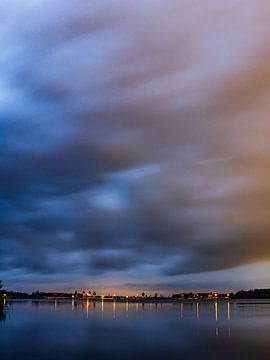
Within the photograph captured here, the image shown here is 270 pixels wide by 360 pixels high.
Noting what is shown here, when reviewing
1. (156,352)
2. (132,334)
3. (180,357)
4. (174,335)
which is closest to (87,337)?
(132,334)

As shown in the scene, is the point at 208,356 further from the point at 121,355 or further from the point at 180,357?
the point at 121,355

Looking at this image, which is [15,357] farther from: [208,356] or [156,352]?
[208,356]

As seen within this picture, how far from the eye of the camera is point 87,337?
200ft

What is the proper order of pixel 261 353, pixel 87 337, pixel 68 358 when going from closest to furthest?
pixel 68 358
pixel 261 353
pixel 87 337

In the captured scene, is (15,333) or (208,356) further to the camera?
Answer: (15,333)

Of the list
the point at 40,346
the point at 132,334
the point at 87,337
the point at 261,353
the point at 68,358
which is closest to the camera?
the point at 68,358

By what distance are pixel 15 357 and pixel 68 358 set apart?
4856mm

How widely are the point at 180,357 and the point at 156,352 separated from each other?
4141mm

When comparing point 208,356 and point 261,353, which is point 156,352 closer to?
point 208,356

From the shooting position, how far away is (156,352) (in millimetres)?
47625

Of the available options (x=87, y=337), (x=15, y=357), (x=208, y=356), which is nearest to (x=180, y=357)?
(x=208, y=356)

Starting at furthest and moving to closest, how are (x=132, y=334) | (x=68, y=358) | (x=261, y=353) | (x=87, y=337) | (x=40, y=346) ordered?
(x=132, y=334)
(x=87, y=337)
(x=40, y=346)
(x=261, y=353)
(x=68, y=358)

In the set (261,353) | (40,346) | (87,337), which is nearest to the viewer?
(261,353)

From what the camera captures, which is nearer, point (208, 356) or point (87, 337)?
point (208, 356)
